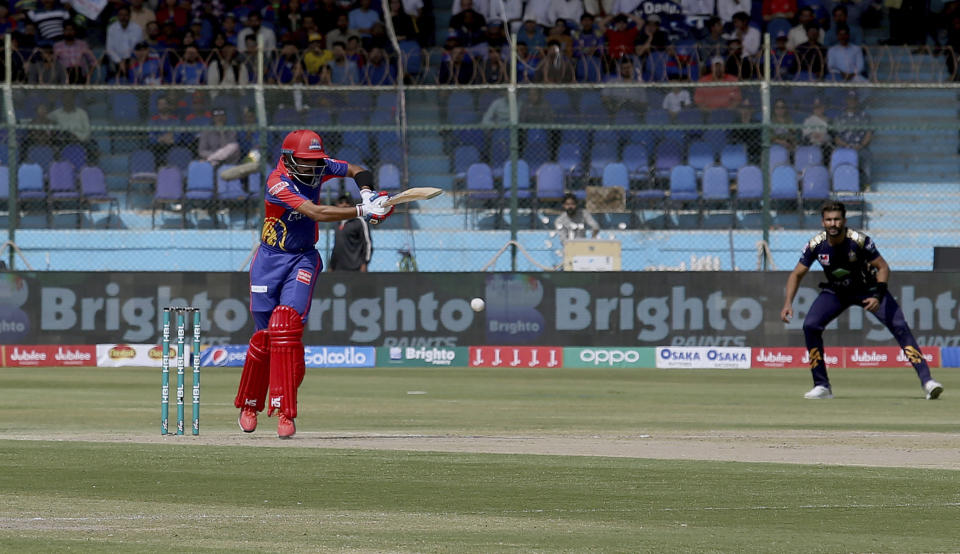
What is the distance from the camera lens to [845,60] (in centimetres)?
2672

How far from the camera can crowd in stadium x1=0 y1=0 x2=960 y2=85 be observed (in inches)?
1035

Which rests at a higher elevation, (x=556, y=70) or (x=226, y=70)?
(x=226, y=70)

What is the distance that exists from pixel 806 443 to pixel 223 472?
14.0 feet

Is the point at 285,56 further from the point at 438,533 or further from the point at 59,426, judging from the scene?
the point at 438,533

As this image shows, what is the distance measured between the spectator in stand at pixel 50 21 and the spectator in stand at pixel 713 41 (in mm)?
11558


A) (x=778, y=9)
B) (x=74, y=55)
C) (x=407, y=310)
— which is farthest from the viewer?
(x=778, y=9)

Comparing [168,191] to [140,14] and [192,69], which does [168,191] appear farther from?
[140,14]

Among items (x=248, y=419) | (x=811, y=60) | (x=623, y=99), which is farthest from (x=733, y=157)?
(x=248, y=419)

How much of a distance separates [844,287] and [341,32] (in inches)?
578

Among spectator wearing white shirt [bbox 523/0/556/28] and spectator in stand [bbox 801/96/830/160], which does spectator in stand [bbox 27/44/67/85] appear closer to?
spectator wearing white shirt [bbox 523/0/556/28]

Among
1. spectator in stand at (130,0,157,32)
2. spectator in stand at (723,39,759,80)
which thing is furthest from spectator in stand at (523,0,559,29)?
spectator in stand at (130,0,157,32)

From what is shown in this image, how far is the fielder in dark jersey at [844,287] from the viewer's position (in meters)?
15.6

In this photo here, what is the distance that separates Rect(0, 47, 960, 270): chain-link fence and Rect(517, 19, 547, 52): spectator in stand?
2840 mm

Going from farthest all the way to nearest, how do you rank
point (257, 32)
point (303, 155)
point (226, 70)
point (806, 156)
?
point (257, 32)
point (226, 70)
point (806, 156)
point (303, 155)
